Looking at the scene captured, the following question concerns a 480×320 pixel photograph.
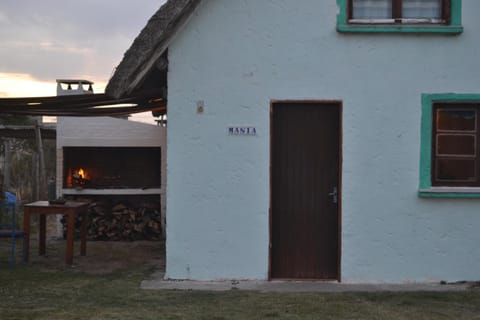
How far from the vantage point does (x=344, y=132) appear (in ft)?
27.7

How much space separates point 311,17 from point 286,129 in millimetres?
1419

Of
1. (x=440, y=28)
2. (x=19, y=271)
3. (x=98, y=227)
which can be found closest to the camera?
(x=440, y=28)

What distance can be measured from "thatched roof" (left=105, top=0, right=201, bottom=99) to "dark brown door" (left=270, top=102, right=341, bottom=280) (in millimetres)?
1565

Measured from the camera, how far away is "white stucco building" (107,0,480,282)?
8.42m

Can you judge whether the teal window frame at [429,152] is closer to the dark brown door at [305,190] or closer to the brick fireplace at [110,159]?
the dark brown door at [305,190]

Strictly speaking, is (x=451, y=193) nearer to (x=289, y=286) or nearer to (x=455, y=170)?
(x=455, y=170)

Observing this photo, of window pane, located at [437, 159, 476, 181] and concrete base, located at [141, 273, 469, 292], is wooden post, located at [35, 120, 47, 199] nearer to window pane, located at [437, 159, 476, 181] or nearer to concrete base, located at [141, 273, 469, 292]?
concrete base, located at [141, 273, 469, 292]

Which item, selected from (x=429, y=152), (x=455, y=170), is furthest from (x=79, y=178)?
(x=455, y=170)

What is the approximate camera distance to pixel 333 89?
843 centimetres

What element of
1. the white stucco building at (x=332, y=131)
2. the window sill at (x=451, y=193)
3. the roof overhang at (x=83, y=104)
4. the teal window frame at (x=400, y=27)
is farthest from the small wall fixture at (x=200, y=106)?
the window sill at (x=451, y=193)

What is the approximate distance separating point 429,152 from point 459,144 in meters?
0.41

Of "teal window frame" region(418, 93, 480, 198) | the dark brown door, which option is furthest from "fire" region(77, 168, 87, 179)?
"teal window frame" region(418, 93, 480, 198)

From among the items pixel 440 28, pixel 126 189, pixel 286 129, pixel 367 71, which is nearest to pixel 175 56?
A: pixel 286 129

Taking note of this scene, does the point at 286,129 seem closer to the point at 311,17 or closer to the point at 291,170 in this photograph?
the point at 291,170
